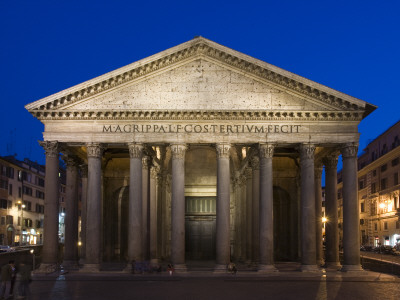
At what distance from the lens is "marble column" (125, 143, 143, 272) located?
3216 cm

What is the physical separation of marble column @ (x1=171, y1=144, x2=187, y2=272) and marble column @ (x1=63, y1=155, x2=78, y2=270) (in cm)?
749

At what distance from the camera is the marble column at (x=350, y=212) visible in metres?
31.6

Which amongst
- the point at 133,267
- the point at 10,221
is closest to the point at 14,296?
the point at 133,267

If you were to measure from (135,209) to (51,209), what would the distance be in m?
4.77

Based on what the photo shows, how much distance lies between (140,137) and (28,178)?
155ft

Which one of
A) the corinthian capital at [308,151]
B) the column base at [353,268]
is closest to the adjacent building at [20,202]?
the corinthian capital at [308,151]

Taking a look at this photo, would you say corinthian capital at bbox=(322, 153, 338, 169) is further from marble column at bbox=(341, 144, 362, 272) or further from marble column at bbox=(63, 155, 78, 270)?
marble column at bbox=(63, 155, 78, 270)

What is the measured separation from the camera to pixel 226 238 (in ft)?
105

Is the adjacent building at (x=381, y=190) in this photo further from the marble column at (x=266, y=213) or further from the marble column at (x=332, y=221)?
the marble column at (x=266, y=213)

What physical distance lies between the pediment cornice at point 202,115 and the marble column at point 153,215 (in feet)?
24.8

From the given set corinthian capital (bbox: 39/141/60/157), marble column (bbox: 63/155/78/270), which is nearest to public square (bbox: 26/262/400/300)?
marble column (bbox: 63/155/78/270)

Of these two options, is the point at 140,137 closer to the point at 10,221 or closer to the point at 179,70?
the point at 179,70

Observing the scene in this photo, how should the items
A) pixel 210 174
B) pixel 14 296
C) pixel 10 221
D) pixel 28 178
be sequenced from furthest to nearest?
pixel 28 178 → pixel 10 221 → pixel 210 174 → pixel 14 296

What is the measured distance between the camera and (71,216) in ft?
118
